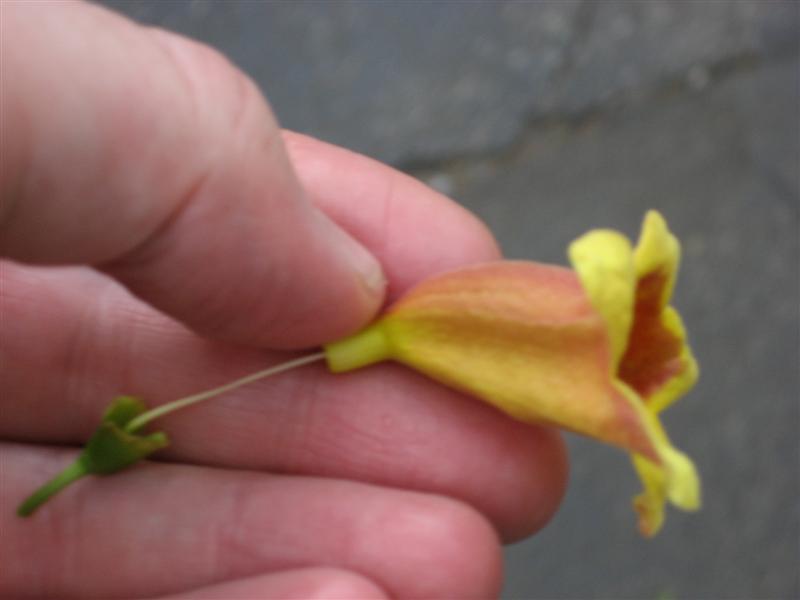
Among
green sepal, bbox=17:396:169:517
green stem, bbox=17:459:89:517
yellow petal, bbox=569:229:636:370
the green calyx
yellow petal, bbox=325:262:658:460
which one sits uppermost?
yellow petal, bbox=569:229:636:370

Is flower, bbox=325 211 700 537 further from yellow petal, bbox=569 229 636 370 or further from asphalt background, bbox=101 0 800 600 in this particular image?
asphalt background, bbox=101 0 800 600

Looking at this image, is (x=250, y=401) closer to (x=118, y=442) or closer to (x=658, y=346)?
(x=118, y=442)

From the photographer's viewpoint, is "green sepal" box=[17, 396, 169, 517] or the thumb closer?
the thumb

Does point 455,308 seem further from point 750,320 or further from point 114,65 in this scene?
point 750,320

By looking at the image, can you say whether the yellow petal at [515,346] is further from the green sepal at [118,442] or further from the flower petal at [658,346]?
the green sepal at [118,442]

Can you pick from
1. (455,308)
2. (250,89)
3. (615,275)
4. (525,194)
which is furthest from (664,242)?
(525,194)

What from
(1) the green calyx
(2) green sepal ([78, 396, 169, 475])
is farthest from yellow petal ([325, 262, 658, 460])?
(2) green sepal ([78, 396, 169, 475])

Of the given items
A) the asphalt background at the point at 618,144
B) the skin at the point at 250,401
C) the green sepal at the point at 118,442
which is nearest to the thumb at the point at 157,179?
the skin at the point at 250,401
